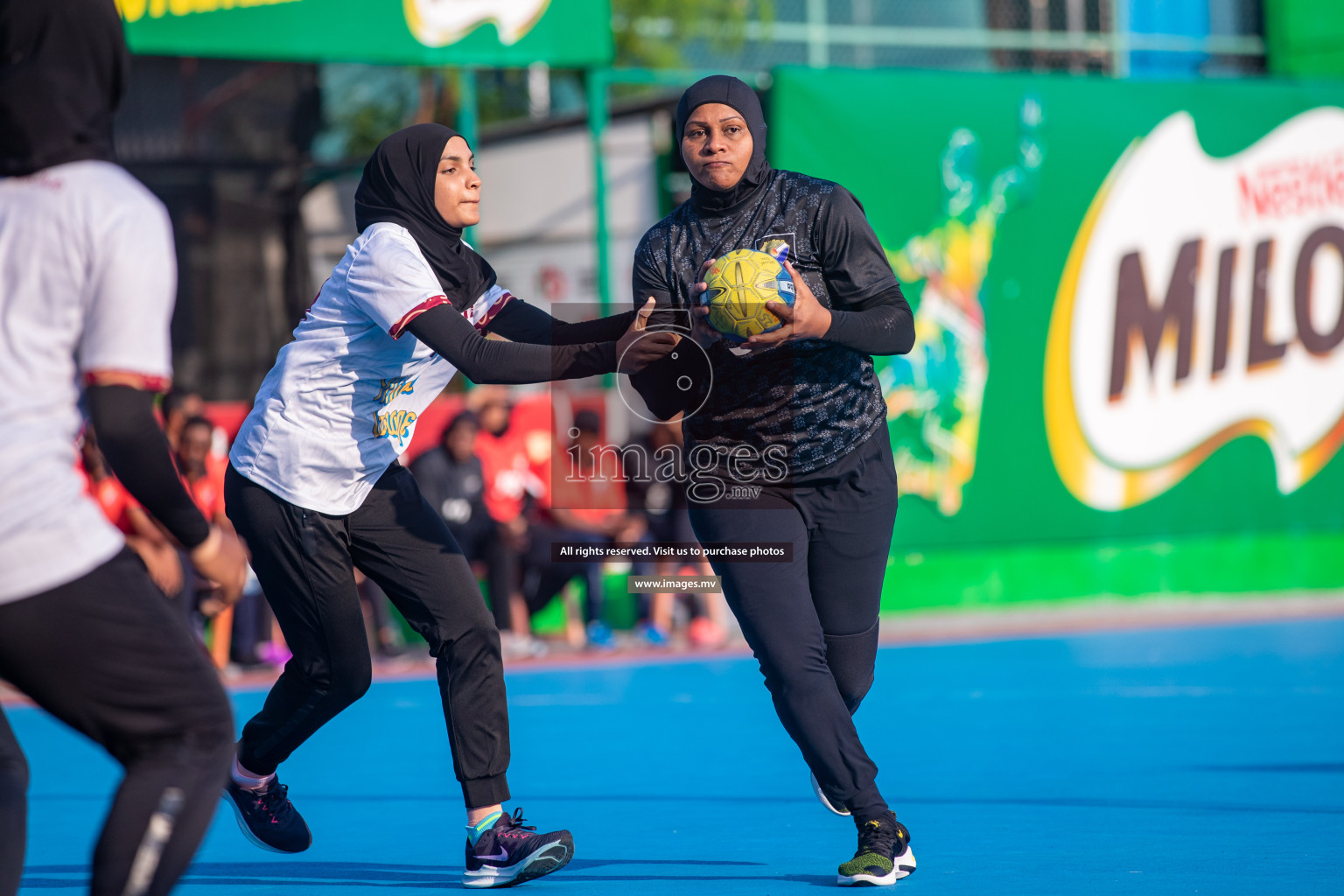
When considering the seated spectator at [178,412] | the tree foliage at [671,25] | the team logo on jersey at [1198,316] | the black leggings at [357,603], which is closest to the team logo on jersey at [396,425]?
the black leggings at [357,603]

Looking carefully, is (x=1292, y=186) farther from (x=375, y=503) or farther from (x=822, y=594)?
(x=375, y=503)

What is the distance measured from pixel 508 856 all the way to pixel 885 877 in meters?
1.10

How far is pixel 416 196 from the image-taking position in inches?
190

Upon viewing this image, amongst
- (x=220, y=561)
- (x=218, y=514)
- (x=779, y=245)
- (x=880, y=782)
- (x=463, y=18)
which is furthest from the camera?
(x=463, y=18)

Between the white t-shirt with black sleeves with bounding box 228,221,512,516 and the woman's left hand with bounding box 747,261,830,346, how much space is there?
3.26 feet

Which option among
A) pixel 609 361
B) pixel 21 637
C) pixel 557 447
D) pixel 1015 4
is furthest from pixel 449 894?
pixel 1015 4

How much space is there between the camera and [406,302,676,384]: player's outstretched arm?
176 inches

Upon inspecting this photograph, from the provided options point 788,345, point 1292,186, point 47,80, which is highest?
point 1292,186

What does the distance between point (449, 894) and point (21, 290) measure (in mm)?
2446

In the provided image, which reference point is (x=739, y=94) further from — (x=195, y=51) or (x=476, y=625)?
(x=195, y=51)

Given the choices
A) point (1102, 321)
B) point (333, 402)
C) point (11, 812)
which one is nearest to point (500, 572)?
point (1102, 321)

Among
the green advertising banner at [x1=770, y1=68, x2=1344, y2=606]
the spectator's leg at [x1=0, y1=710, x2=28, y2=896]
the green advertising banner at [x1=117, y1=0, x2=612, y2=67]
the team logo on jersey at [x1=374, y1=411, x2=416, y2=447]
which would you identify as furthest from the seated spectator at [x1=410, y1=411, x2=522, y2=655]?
the spectator's leg at [x1=0, y1=710, x2=28, y2=896]

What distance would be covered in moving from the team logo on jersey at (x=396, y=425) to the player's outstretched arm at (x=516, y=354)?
0.41m

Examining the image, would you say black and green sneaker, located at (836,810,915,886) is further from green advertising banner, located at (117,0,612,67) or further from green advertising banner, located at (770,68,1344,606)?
green advertising banner, located at (117,0,612,67)
